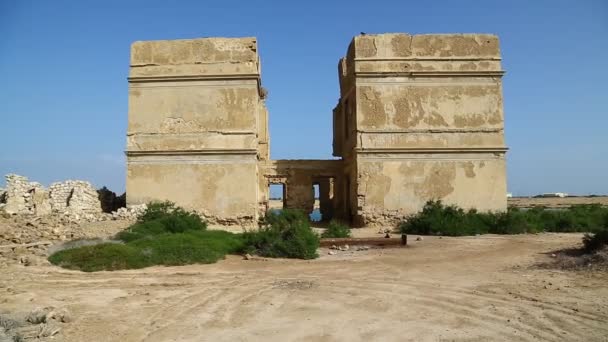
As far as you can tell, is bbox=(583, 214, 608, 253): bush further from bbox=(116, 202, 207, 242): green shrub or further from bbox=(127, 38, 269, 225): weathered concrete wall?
bbox=(127, 38, 269, 225): weathered concrete wall

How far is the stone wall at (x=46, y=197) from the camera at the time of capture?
593 inches

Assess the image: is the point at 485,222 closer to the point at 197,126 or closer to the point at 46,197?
the point at 197,126

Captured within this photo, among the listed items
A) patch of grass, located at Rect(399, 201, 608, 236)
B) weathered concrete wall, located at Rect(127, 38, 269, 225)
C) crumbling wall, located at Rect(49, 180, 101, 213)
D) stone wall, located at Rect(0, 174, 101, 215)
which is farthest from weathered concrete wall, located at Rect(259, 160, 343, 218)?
stone wall, located at Rect(0, 174, 101, 215)

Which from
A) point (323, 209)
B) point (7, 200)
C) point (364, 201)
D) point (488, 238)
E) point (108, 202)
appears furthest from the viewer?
point (323, 209)

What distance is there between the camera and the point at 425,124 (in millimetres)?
16422

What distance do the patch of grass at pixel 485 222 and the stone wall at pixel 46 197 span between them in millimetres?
10261

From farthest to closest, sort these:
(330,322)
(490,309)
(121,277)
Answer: (121,277), (490,309), (330,322)

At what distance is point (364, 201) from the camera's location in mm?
16156

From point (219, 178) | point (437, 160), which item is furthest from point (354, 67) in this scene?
point (219, 178)

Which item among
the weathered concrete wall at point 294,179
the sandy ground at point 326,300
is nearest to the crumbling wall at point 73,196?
the weathered concrete wall at point 294,179

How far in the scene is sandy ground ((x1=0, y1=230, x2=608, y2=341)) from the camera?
508 centimetres

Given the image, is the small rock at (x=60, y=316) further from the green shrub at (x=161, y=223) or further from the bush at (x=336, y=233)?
the bush at (x=336, y=233)

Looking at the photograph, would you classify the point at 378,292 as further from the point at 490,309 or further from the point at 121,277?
the point at 121,277

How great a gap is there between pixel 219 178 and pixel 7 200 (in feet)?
21.2
